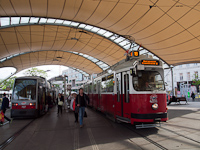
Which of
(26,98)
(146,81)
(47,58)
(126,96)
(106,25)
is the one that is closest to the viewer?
(146,81)

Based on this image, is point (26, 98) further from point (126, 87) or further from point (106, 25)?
point (106, 25)

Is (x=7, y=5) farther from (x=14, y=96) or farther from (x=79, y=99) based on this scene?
(x=79, y=99)

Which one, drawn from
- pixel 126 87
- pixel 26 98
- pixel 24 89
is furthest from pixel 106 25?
pixel 126 87

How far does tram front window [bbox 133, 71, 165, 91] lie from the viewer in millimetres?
7742

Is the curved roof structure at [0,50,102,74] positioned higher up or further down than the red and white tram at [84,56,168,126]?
higher up

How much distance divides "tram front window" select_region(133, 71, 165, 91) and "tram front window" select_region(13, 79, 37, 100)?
26.3 feet

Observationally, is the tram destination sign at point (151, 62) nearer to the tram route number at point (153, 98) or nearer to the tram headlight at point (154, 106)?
the tram route number at point (153, 98)

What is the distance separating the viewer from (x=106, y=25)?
72.6 ft

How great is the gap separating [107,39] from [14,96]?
18989 mm

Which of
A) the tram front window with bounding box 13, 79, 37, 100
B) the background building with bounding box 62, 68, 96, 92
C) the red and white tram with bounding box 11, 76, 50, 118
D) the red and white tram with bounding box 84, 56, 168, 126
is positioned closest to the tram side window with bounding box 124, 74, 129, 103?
Answer: the red and white tram with bounding box 84, 56, 168, 126

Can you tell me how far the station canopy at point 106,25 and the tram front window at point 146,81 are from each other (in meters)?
5.73

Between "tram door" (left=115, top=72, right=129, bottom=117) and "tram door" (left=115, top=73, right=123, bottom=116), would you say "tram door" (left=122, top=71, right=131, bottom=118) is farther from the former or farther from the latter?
"tram door" (left=115, top=73, right=123, bottom=116)

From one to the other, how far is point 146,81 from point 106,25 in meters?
15.7

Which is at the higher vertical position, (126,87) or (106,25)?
(106,25)
